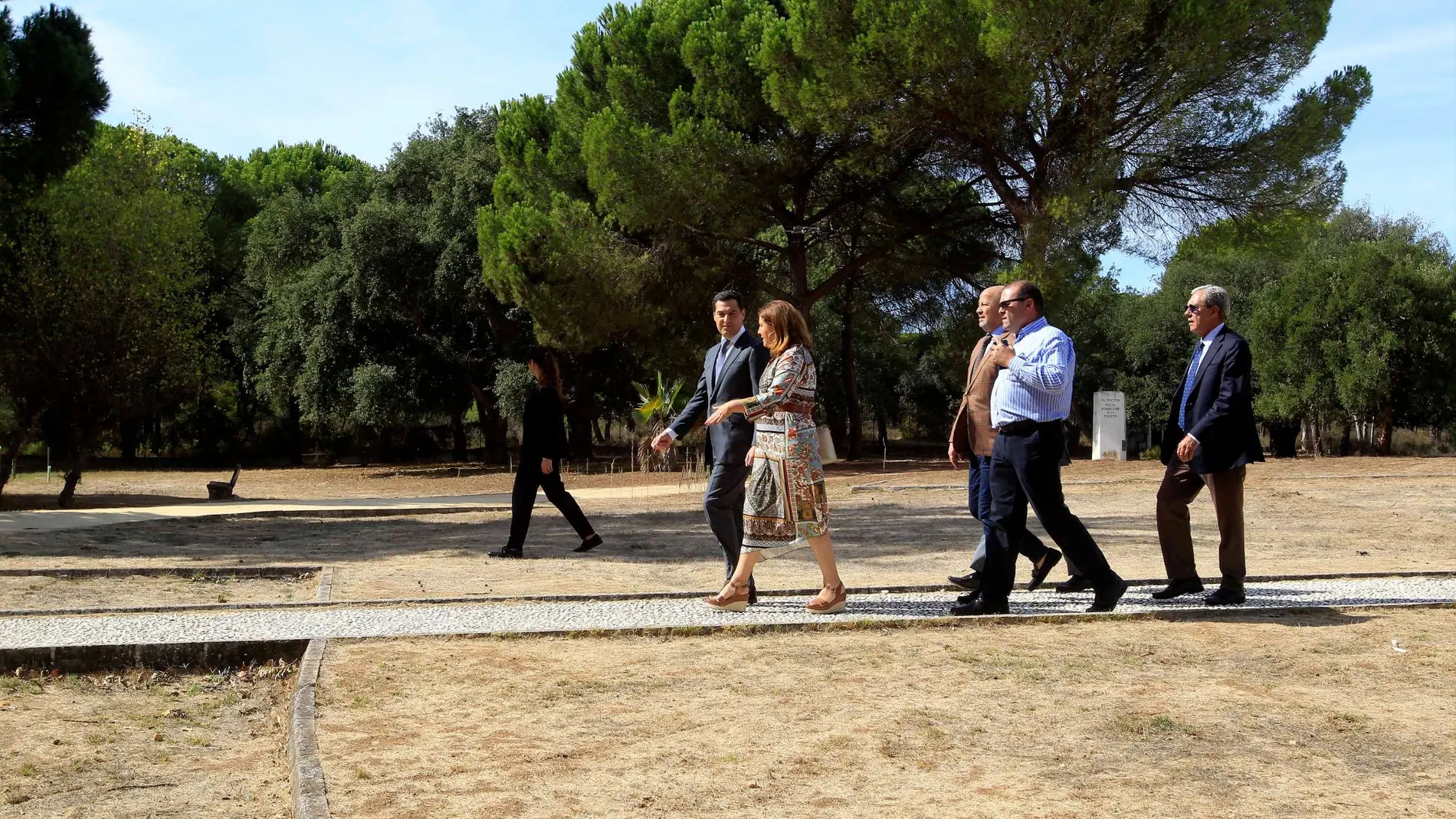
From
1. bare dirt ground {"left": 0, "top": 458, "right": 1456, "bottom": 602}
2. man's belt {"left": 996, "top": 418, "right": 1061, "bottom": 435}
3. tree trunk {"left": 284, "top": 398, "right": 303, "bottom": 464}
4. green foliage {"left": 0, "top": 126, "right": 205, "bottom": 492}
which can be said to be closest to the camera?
man's belt {"left": 996, "top": 418, "right": 1061, "bottom": 435}

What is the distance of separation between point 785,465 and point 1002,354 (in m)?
1.26

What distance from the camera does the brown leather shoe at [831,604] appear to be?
7129 mm

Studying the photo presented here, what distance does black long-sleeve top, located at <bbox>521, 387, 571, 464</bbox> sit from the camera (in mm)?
11039

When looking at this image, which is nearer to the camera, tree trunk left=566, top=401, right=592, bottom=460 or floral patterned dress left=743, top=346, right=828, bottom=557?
floral patterned dress left=743, top=346, right=828, bottom=557

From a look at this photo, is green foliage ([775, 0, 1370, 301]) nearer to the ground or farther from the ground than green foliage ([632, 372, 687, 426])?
farther from the ground

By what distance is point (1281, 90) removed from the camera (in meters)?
24.6

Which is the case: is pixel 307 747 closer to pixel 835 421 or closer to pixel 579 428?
pixel 579 428

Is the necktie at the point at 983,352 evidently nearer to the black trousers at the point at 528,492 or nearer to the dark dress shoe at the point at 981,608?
the dark dress shoe at the point at 981,608

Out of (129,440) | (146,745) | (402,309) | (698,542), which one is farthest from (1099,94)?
(129,440)

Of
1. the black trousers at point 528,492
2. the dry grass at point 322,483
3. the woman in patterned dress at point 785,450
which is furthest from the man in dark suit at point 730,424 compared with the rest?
the dry grass at point 322,483

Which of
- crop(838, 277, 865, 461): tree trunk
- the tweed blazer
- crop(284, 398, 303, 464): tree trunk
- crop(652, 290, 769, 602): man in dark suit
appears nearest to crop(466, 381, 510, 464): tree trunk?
crop(284, 398, 303, 464): tree trunk

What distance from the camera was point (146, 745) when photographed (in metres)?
5.04

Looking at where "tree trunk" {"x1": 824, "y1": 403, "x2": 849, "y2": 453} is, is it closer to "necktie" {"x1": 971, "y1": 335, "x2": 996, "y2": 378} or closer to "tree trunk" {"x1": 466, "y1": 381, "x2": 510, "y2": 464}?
"tree trunk" {"x1": 466, "y1": 381, "x2": 510, "y2": 464}

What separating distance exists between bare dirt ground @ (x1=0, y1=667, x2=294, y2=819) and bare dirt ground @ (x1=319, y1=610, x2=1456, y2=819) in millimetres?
300
